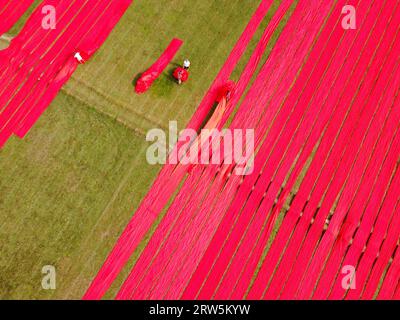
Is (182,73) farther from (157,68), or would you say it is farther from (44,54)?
(44,54)

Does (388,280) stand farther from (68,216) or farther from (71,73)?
(71,73)

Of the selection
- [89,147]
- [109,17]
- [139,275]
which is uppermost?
[109,17]

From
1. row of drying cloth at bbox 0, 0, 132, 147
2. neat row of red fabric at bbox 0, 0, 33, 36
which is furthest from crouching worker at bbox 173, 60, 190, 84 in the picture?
neat row of red fabric at bbox 0, 0, 33, 36

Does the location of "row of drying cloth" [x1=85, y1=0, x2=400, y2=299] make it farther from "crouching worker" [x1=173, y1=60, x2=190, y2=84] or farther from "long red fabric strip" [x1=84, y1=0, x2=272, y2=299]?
"crouching worker" [x1=173, y1=60, x2=190, y2=84]

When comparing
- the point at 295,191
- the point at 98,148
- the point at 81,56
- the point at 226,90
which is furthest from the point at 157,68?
the point at 295,191

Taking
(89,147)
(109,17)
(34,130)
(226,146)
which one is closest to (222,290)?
(226,146)

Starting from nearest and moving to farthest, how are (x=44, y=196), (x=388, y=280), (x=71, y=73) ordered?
1. (x=388, y=280)
2. (x=44, y=196)
3. (x=71, y=73)
